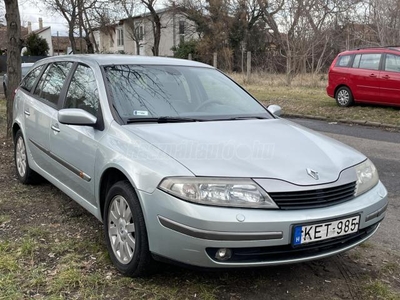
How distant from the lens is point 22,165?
16.8ft

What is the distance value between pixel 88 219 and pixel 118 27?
55.5 meters

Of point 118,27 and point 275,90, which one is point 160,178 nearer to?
point 275,90

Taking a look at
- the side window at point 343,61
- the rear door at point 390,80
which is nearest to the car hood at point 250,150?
the rear door at point 390,80

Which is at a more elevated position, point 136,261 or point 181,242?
point 181,242

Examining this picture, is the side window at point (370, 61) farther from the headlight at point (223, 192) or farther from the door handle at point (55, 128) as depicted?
the headlight at point (223, 192)

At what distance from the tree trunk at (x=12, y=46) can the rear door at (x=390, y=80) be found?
856 cm

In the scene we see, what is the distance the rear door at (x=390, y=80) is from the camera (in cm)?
1073

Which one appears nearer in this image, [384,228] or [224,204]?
[224,204]

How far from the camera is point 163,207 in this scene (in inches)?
102

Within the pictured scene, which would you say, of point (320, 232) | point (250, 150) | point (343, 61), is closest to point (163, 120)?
point (250, 150)

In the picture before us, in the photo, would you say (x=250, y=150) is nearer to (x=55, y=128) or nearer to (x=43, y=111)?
(x=55, y=128)

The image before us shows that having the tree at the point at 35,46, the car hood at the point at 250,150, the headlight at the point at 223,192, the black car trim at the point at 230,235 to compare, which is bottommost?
the black car trim at the point at 230,235

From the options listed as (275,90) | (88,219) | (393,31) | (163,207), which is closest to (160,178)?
(163,207)

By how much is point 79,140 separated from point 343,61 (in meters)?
10.5
